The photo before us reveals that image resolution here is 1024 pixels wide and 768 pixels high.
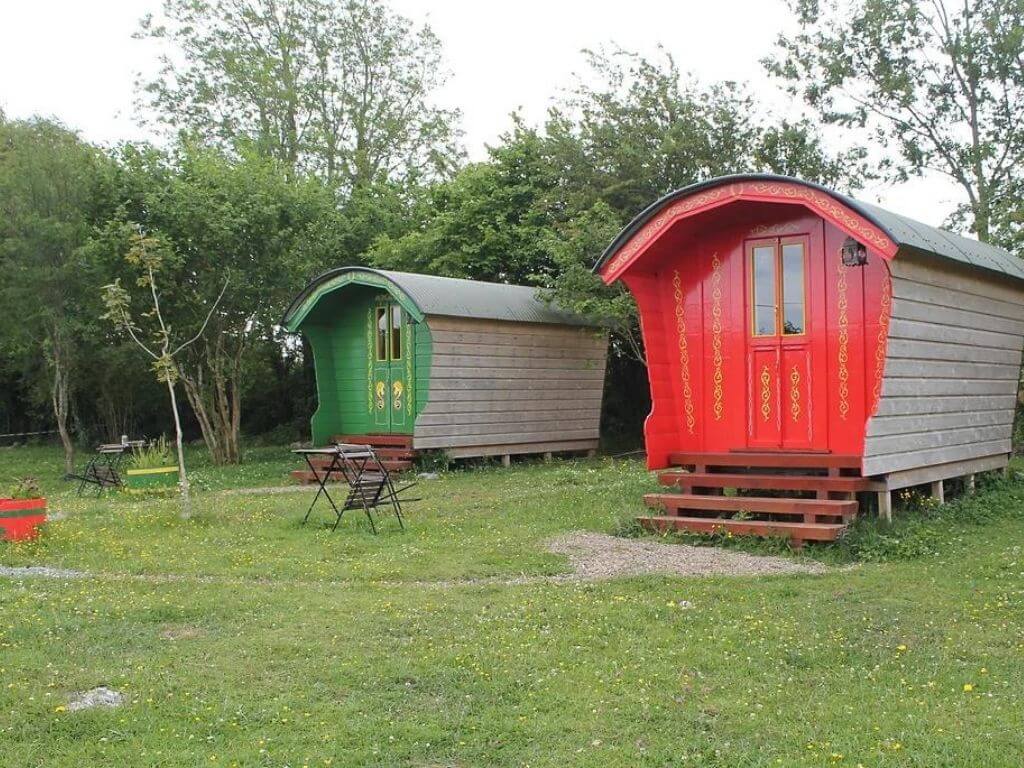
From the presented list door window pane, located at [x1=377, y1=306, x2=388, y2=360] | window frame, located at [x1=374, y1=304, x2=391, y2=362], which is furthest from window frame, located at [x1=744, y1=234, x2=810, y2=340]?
door window pane, located at [x1=377, y1=306, x2=388, y2=360]

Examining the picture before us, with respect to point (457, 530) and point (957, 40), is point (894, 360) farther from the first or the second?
point (957, 40)

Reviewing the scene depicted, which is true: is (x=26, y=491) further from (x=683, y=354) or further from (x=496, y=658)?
(x=683, y=354)

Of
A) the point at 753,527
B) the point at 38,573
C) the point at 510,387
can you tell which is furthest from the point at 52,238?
the point at 753,527

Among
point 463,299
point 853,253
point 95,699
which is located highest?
point 463,299

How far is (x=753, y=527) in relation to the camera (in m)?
9.37

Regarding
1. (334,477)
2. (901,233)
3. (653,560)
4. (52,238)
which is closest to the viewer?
(653,560)

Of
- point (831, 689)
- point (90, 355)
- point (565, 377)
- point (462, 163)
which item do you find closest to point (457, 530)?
point (831, 689)

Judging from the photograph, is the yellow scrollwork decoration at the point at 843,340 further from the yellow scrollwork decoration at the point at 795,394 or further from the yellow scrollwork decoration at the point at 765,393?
the yellow scrollwork decoration at the point at 765,393

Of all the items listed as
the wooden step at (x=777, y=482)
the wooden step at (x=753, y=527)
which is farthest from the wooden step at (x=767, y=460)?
the wooden step at (x=753, y=527)

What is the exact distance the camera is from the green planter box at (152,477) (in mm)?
14570

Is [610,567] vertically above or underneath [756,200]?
underneath

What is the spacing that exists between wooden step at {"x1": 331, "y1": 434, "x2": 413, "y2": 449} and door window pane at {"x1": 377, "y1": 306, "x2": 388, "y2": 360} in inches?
58.3

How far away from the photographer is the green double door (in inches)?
672

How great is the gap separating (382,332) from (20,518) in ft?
28.3
